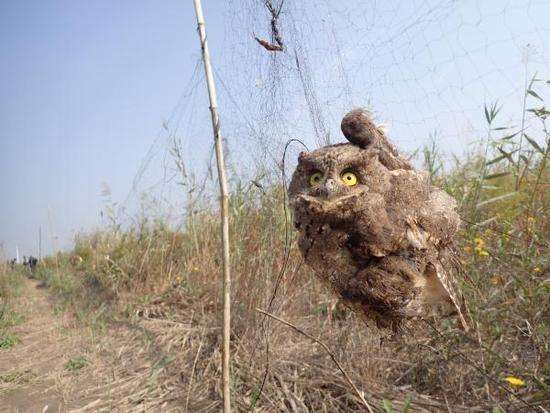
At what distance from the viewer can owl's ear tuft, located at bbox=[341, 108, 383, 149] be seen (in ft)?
4.50

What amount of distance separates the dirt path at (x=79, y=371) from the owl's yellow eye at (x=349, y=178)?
156 cm

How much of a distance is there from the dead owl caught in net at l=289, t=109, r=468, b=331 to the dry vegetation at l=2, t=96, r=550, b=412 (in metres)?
0.30

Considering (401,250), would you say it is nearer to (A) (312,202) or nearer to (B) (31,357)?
(A) (312,202)

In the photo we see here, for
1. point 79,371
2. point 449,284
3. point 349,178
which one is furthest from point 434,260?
point 79,371

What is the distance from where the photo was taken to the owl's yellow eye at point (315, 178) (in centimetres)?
134

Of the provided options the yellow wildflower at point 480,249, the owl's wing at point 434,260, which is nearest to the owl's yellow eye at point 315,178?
the owl's wing at point 434,260

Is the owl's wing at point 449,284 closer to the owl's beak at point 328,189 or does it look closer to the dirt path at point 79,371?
the owl's beak at point 328,189

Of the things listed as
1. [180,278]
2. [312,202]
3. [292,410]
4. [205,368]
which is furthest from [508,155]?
[180,278]

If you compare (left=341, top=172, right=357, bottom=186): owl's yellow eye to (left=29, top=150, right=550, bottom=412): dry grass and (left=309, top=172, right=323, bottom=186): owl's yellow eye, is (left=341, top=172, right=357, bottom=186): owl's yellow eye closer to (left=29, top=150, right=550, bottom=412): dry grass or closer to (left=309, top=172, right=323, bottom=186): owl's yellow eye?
(left=309, top=172, right=323, bottom=186): owl's yellow eye

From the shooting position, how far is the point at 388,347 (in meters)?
2.75

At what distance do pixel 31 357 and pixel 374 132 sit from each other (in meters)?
4.15

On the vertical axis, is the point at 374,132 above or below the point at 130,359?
above

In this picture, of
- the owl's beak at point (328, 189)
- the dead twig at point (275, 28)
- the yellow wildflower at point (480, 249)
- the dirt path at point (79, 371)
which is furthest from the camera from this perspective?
the dirt path at point (79, 371)

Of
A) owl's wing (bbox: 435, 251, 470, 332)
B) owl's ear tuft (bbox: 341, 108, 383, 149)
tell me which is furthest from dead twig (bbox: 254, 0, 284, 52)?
owl's wing (bbox: 435, 251, 470, 332)
